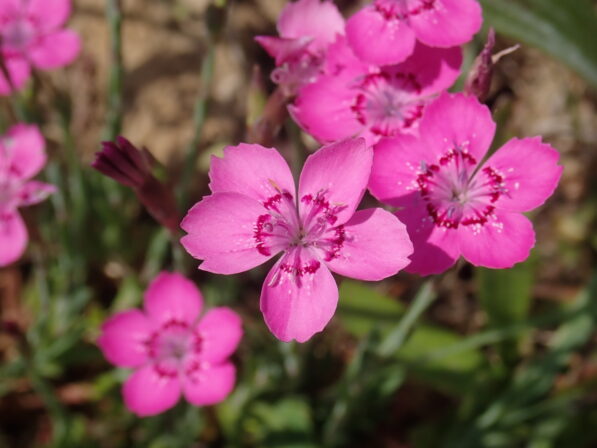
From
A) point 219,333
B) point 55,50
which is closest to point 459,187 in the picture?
point 219,333

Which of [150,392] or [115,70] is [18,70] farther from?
[150,392]

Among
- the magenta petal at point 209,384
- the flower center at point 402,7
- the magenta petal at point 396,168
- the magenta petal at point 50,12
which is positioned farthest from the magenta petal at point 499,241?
the magenta petal at point 50,12

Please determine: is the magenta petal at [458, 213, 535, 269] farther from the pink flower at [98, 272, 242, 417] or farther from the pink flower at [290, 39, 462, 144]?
the pink flower at [98, 272, 242, 417]

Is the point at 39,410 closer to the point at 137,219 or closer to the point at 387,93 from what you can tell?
the point at 137,219

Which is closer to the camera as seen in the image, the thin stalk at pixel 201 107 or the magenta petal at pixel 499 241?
the magenta petal at pixel 499 241

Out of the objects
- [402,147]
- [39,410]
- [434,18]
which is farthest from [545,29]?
[39,410]

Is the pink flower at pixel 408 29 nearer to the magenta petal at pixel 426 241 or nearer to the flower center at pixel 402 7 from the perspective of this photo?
the flower center at pixel 402 7
